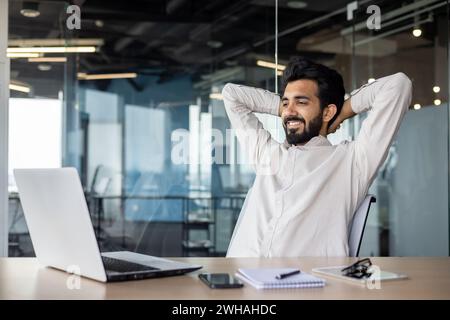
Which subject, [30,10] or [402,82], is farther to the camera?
[30,10]

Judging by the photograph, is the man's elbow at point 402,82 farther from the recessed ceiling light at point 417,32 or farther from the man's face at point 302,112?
the recessed ceiling light at point 417,32

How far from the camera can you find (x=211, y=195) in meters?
5.34

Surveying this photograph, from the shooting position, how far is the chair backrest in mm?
2227

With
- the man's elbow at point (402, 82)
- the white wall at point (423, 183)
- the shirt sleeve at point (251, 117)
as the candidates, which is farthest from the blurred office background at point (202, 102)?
the man's elbow at point (402, 82)

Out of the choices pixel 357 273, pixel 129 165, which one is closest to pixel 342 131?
pixel 129 165

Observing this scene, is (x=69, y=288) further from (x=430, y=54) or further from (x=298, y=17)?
(x=298, y=17)

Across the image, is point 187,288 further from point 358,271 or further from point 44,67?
point 44,67

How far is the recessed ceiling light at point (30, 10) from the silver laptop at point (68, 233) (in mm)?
3300

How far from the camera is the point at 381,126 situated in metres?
2.25

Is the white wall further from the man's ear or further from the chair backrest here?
the chair backrest

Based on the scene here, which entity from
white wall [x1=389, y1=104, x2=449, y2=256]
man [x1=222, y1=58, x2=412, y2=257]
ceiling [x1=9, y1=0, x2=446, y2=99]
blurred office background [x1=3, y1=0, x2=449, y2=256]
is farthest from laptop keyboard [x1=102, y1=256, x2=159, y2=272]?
ceiling [x1=9, y1=0, x2=446, y2=99]

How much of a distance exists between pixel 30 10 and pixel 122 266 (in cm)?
355

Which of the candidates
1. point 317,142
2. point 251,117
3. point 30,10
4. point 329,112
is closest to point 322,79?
point 329,112

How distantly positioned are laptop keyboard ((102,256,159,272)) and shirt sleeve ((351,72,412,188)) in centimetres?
107
